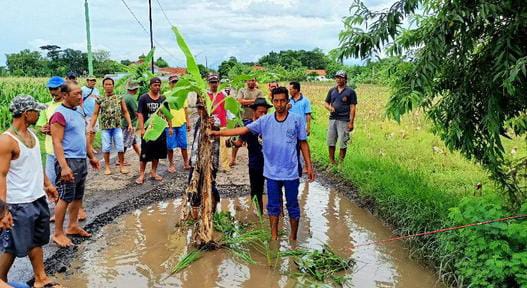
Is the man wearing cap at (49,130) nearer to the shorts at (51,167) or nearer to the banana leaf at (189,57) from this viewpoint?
the shorts at (51,167)

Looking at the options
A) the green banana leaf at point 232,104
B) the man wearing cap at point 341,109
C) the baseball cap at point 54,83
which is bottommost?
the man wearing cap at point 341,109

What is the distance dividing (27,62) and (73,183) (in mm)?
65459

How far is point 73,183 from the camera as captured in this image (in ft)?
18.2

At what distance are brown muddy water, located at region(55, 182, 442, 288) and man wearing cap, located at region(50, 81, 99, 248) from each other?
1.23 feet

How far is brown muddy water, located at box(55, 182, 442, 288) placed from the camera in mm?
4930

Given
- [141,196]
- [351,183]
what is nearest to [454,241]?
[351,183]

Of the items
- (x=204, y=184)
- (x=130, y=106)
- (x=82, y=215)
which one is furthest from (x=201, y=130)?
(x=130, y=106)

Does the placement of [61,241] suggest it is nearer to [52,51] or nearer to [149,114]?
[149,114]

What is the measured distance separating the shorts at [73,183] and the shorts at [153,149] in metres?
2.75

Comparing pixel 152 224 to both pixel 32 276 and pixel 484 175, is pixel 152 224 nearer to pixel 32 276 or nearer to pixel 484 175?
pixel 32 276

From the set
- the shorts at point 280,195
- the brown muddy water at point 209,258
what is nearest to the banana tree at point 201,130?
the brown muddy water at point 209,258

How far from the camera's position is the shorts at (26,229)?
160 inches

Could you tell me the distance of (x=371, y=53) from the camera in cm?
419

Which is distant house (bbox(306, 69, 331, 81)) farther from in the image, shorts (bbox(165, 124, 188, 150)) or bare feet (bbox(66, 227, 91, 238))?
bare feet (bbox(66, 227, 91, 238))
